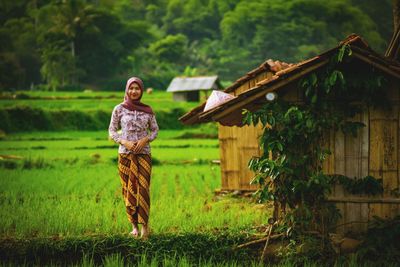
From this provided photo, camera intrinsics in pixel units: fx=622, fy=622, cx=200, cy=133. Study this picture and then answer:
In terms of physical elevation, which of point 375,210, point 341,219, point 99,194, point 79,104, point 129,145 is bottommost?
point 99,194

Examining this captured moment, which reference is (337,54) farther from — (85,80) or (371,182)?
(85,80)

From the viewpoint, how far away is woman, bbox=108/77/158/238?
7.16 meters

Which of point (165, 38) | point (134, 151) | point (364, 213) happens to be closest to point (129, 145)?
point (134, 151)

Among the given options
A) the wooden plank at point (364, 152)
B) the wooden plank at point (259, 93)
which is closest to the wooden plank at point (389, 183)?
the wooden plank at point (364, 152)

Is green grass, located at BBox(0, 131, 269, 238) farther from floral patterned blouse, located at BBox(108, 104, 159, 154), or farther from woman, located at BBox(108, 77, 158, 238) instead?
floral patterned blouse, located at BBox(108, 104, 159, 154)

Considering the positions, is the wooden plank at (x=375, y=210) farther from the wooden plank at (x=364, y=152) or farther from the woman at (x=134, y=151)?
the woman at (x=134, y=151)

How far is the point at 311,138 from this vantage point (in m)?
7.12

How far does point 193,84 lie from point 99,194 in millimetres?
31137

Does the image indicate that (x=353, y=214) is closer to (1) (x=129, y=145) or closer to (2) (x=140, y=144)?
(2) (x=140, y=144)

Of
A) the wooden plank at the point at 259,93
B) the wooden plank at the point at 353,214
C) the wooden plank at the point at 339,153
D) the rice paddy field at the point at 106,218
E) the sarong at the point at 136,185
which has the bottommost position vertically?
the rice paddy field at the point at 106,218

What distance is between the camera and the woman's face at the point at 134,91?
716 cm

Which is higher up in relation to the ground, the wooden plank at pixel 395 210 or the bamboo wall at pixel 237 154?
the bamboo wall at pixel 237 154

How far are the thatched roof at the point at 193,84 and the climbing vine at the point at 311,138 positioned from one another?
3475cm

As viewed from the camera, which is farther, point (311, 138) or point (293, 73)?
point (311, 138)
